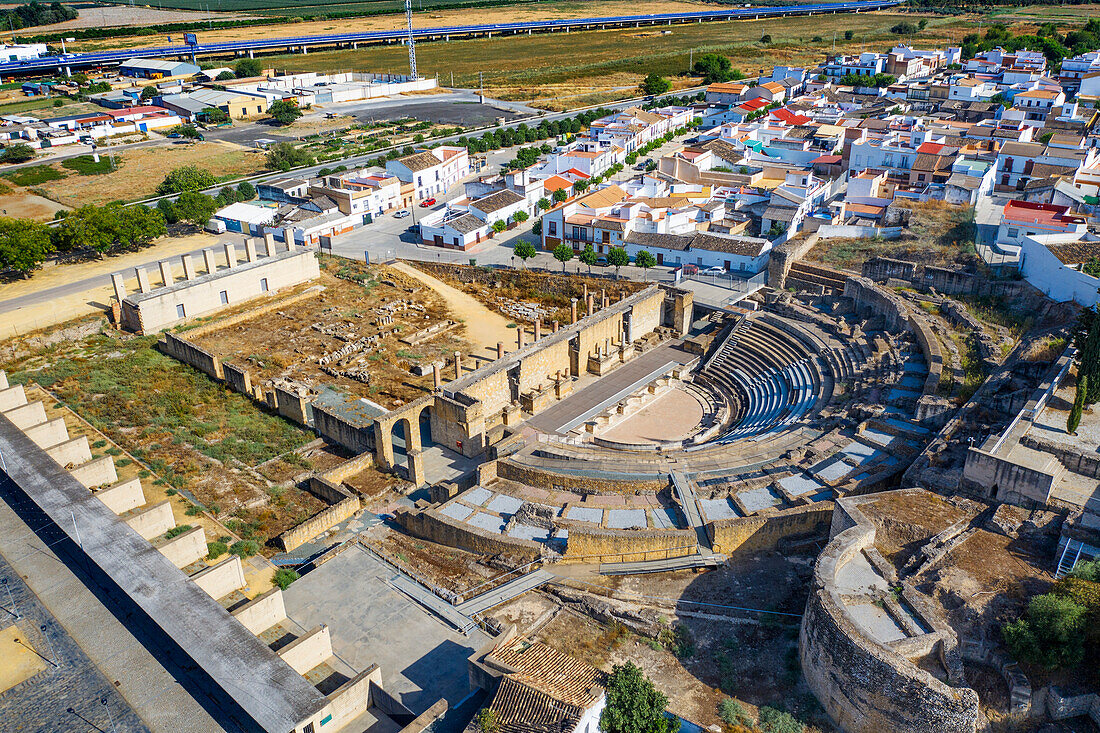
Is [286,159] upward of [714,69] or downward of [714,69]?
downward

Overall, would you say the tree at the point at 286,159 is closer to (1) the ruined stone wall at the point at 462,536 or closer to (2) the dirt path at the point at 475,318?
(2) the dirt path at the point at 475,318

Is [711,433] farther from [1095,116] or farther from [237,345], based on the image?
[1095,116]

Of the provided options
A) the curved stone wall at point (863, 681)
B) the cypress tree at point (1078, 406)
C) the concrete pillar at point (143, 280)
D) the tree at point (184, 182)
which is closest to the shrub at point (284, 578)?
the curved stone wall at point (863, 681)

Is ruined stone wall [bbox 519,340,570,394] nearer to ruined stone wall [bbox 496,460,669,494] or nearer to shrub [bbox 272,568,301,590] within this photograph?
ruined stone wall [bbox 496,460,669,494]

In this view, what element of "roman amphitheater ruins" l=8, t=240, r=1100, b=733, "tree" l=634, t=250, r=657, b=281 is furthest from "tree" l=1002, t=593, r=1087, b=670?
"tree" l=634, t=250, r=657, b=281

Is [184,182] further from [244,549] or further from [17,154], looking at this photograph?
[244,549]

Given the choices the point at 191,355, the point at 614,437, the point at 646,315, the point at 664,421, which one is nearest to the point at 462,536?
the point at 614,437

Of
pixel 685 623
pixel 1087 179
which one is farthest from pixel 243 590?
pixel 1087 179
